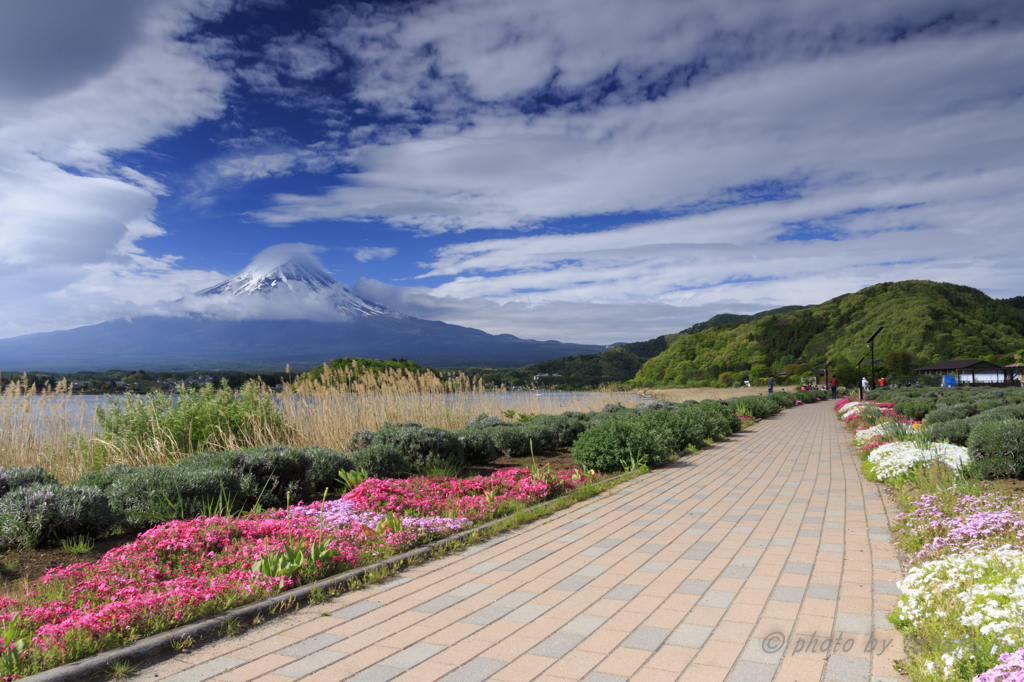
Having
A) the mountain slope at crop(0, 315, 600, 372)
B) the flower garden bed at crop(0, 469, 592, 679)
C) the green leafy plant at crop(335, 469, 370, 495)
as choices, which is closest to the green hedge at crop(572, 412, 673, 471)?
the flower garden bed at crop(0, 469, 592, 679)

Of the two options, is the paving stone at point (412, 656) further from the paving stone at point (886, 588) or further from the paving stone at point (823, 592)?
the paving stone at point (886, 588)

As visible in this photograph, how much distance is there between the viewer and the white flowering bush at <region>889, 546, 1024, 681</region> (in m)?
2.12

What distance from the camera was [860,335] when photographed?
225 feet

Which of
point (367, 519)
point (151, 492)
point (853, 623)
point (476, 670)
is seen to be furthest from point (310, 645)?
point (151, 492)

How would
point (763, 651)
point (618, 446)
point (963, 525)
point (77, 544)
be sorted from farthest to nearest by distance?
point (618, 446)
point (77, 544)
point (963, 525)
point (763, 651)

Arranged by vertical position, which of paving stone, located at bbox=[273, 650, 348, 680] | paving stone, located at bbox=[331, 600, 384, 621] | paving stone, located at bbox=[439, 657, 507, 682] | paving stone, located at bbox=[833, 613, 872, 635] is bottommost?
paving stone, located at bbox=[833, 613, 872, 635]

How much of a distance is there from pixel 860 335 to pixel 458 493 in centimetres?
7598

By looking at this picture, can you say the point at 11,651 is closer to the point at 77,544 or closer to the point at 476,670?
the point at 476,670

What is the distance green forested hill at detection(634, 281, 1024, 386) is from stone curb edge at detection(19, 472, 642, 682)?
2337 inches

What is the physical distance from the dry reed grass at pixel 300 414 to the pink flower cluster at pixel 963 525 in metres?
7.10

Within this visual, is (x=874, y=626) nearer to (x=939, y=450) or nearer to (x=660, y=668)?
(x=660, y=668)

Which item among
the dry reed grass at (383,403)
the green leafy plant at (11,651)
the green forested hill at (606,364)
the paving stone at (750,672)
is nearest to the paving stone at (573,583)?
the paving stone at (750,672)

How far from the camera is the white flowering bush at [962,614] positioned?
212cm

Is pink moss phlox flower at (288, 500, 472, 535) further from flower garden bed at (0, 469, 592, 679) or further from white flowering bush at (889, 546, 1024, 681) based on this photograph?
white flowering bush at (889, 546, 1024, 681)
